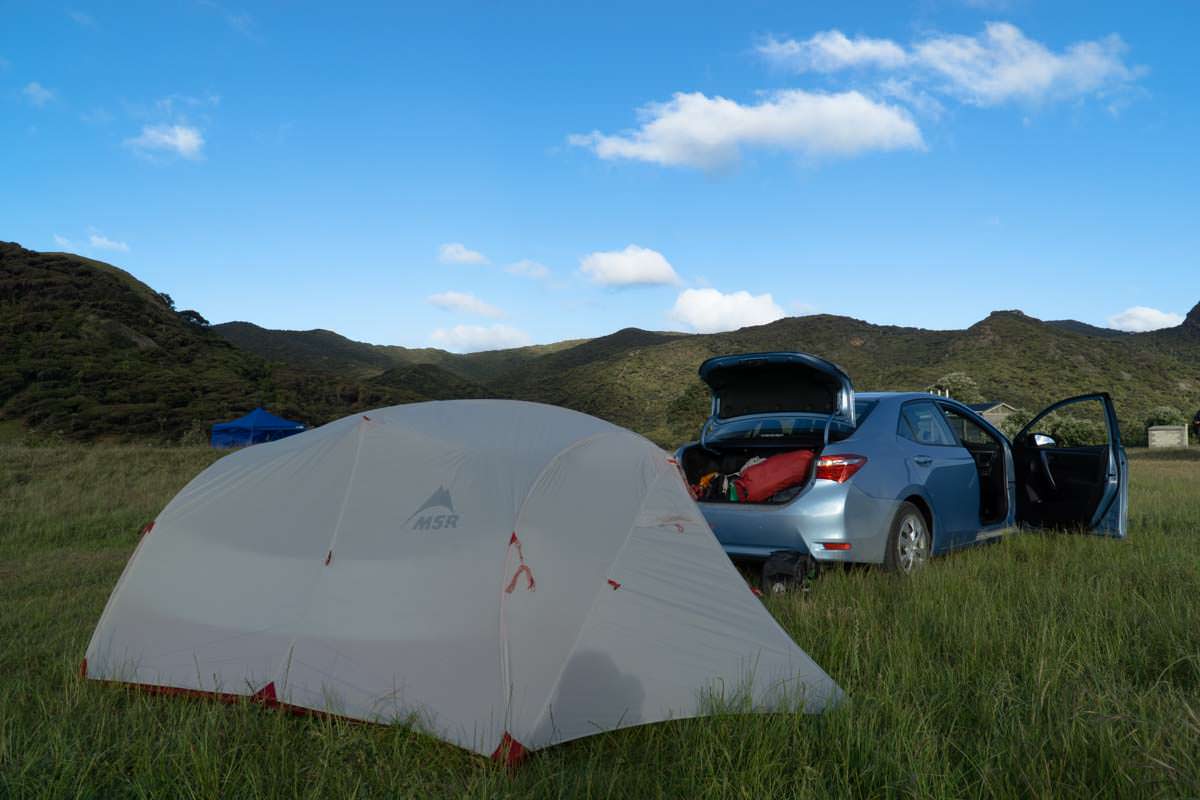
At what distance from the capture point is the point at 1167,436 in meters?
35.3

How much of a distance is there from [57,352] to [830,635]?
130 ft

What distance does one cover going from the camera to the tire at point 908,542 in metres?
5.43

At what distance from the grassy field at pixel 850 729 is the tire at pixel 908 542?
0.31 metres

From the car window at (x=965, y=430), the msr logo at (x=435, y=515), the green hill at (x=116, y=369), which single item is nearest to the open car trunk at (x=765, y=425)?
the car window at (x=965, y=430)

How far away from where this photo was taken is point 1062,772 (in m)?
2.54

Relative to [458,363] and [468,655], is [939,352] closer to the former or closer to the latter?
[468,655]

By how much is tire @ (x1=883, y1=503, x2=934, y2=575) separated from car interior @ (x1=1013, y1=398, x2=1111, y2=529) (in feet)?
6.63

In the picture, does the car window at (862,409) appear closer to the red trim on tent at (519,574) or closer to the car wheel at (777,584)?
the car wheel at (777,584)

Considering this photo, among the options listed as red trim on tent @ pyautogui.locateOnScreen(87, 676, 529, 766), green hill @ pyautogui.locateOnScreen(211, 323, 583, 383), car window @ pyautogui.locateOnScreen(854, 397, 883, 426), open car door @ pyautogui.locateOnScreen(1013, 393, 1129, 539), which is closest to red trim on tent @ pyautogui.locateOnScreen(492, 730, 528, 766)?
red trim on tent @ pyautogui.locateOnScreen(87, 676, 529, 766)

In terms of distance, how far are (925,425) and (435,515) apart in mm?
4379

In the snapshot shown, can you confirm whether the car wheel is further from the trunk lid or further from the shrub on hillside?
the shrub on hillside

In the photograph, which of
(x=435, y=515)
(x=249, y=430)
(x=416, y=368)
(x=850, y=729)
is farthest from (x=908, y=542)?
(x=416, y=368)

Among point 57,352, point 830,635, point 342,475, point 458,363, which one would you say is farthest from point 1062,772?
point 458,363

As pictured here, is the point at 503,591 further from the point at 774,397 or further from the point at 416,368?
the point at 416,368
